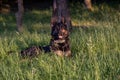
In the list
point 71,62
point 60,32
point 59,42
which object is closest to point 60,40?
point 59,42

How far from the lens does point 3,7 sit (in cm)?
2805

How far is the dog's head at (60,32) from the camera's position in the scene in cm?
839

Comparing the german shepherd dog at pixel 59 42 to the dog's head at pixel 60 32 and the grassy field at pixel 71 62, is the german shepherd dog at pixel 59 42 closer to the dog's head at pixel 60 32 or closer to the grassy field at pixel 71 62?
the dog's head at pixel 60 32

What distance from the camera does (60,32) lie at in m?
8.40

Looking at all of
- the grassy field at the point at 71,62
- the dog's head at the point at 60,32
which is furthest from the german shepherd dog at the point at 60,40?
the grassy field at the point at 71,62

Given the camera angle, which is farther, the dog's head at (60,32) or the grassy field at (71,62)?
the dog's head at (60,32)

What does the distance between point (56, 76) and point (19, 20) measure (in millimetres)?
10016

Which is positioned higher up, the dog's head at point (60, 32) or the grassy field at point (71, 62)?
the dog's head at point (60, 32)

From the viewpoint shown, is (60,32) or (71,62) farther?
(60,32)

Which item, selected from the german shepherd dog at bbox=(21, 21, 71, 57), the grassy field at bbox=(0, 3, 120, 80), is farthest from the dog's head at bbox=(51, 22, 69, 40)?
the grassy field at bbox=(0, 3, 120, 80)

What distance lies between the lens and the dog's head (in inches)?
330

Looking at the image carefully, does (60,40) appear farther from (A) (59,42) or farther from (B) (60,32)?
(B) (60,32)

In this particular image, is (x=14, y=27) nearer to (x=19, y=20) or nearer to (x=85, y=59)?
(x=19, y=20)

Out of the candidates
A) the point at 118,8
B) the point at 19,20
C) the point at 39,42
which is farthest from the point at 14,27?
the point at 39,42
